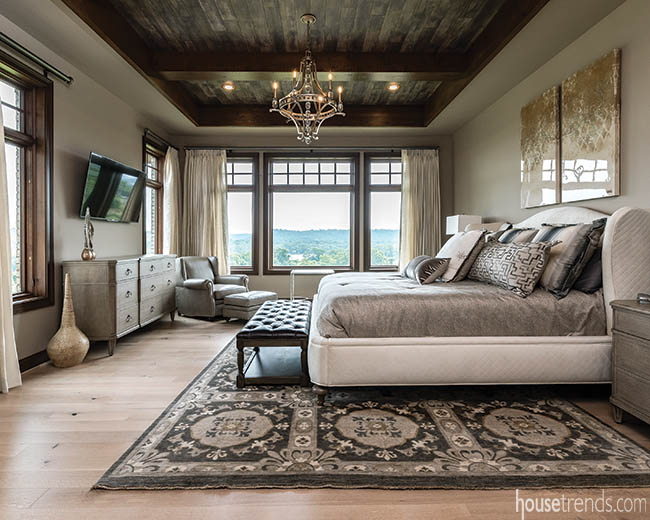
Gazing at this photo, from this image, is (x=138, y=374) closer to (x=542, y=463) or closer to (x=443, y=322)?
(x=443, y=322)

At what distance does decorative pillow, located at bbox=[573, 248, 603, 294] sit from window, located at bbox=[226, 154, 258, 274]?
194 inches

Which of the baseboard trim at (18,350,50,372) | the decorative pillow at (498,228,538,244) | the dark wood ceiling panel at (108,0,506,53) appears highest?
the dark wood ceiling panel at (108,0,506,53)

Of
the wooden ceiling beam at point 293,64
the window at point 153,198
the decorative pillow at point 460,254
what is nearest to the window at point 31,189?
the wooden ceiling beam at point 293,64

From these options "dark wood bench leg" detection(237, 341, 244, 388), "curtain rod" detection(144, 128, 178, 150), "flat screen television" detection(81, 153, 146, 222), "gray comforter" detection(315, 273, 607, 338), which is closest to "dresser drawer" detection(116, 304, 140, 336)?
"flat screen television" detection(81, 153, 146, 222)

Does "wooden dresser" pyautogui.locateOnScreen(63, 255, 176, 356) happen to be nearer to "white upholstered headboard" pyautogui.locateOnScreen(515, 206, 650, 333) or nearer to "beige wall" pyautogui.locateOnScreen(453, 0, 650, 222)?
"white upholstered headboard" pyautogui.locateOnScreen(515, 206, 650, 333)

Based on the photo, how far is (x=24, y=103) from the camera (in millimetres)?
3395

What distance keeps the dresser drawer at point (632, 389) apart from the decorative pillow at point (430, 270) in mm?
1348

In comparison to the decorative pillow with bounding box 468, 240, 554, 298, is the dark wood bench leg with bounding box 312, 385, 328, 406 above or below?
below

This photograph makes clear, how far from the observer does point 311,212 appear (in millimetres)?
6746

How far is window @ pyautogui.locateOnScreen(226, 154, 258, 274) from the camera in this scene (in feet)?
21.8

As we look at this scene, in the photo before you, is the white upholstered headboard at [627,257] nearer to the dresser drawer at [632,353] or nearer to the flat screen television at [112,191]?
the dresser drawer at [632,353]

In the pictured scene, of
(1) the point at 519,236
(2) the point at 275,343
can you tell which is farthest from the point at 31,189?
(1) the point at 519,236

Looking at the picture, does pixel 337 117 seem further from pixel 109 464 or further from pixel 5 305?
pixel 109 464

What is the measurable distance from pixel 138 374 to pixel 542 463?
2.76 m
